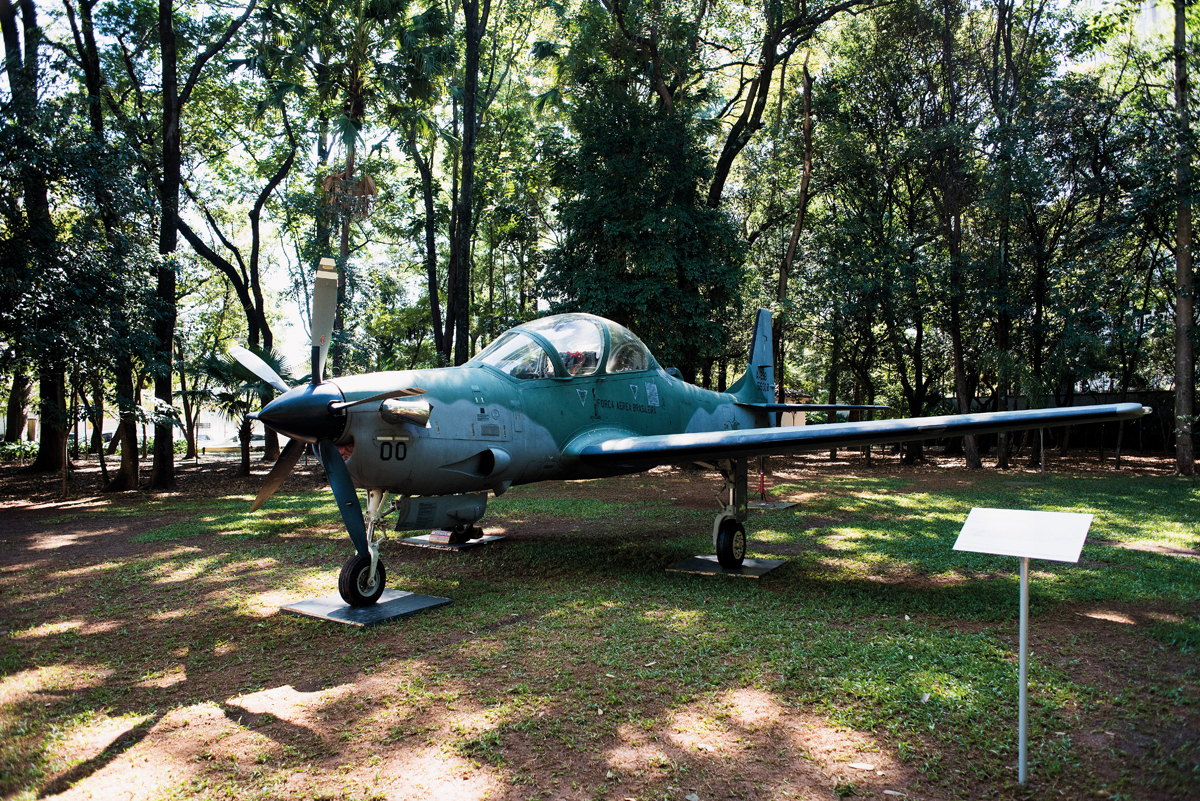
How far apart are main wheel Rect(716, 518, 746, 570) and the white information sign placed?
14.3 ft

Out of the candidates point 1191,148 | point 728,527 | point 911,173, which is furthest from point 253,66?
point 1191,148

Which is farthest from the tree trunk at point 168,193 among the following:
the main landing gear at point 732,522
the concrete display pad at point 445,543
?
the main landing gear at point 732,522

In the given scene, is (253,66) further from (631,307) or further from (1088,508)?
(1088,508)

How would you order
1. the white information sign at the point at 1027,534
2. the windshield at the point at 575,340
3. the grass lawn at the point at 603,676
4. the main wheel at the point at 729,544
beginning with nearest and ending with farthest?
the white information sign at the point at 1027,534 < the grass lawn at the point at 603,676 < the main wheel at the point at 729,544 < the windshield at the point at 575,340

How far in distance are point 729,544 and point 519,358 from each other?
3291mm

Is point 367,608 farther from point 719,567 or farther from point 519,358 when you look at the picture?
point 719,567

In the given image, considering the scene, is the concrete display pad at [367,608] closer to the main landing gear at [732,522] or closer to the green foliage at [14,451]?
the main landing gear at [732,522]

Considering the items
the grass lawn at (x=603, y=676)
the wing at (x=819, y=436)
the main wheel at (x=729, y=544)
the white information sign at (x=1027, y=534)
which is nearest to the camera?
the white information sign at (x=1027, y=534)

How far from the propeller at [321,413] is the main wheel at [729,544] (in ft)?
12.9

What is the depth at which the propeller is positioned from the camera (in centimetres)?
556

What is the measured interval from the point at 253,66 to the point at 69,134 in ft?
18.2

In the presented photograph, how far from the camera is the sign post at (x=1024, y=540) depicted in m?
3.15

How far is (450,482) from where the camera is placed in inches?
263

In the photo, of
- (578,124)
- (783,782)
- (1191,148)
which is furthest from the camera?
(578,124)
